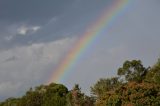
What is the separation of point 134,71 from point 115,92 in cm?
3837

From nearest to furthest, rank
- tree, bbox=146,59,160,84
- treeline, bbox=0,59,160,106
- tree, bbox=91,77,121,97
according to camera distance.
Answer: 1. treeline, bbox=0,59,160,106
2. tree, bbox=146,59,160,84
3. tree, bbox=91,77,121,97

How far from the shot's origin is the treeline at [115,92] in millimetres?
105500

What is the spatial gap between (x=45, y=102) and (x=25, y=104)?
12379 millimetres

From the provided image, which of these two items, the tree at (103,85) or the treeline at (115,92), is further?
the tree at (103,85)

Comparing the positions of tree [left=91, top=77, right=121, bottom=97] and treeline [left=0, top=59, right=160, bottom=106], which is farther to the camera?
tree [left=91, top=77, right=121, bottom=97]

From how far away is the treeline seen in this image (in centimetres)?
10550

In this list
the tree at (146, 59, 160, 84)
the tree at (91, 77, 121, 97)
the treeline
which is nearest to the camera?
the treeline

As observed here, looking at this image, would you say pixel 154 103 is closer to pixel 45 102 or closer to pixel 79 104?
pixel 79 104

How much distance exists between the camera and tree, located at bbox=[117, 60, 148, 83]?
143750 mm

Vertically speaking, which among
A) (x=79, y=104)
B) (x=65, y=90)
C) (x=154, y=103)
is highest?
(x=65, y=90)

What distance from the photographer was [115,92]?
4235 inches

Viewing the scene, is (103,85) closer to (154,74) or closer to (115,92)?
(154,74)

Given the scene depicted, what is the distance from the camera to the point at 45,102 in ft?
534

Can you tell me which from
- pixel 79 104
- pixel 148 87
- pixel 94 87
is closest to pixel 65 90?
pixel 94 87
